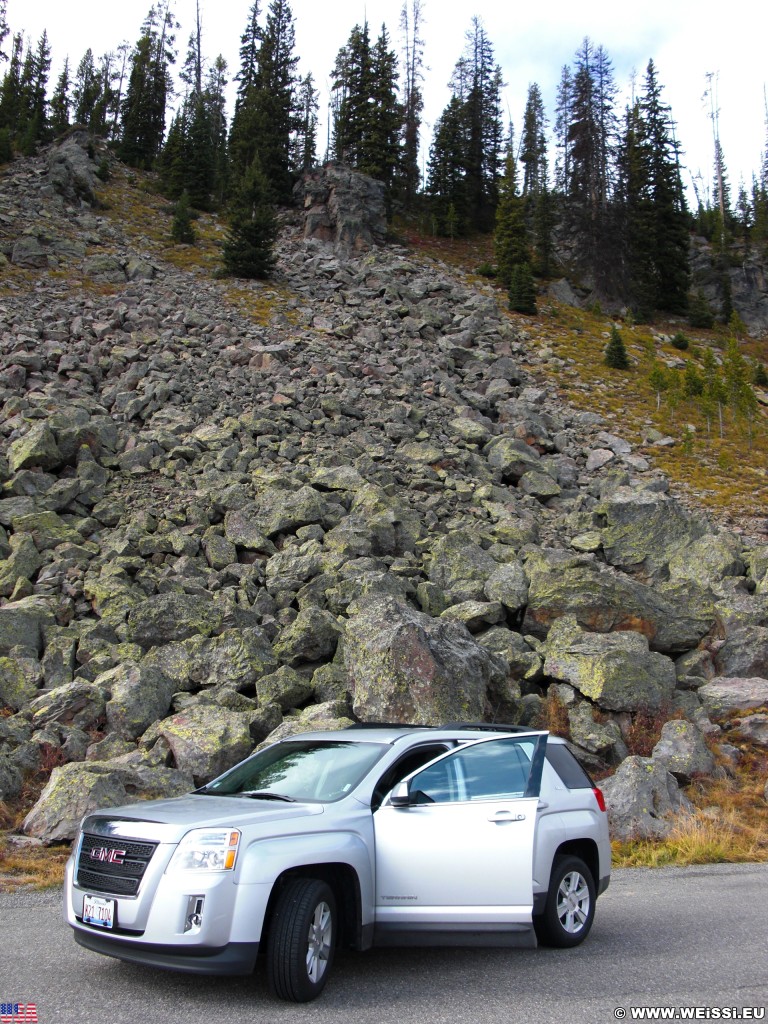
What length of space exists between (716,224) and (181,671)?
70010 millimetres

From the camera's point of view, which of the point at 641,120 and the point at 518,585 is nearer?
the point at 518,585

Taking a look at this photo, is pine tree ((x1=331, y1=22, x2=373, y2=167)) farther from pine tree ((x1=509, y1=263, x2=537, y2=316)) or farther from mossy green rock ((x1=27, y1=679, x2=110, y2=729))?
mossy green rock ((x1=27, y1=679, x2=110, y2=729))

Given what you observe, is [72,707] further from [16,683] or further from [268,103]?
[268,103]

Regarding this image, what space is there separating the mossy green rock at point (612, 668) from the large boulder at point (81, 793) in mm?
6988

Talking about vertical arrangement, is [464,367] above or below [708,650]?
above

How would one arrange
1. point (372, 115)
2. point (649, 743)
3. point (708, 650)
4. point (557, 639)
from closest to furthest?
point (649, 743)
point (557, 639)
point (708, 650)
point (372, 115)

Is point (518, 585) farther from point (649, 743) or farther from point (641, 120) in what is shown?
point (641, 120)

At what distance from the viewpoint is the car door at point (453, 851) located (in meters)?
5.89

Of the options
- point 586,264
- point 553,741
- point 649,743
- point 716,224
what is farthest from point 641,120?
point 553,741

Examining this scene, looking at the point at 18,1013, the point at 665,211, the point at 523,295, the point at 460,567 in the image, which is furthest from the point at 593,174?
the point at 18,1013

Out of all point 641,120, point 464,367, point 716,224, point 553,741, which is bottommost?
point 553,741

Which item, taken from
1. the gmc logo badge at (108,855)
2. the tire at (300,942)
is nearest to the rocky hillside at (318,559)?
the gmc logo badge at (108,855)

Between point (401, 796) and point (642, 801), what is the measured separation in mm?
6517

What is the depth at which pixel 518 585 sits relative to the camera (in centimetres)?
1705
